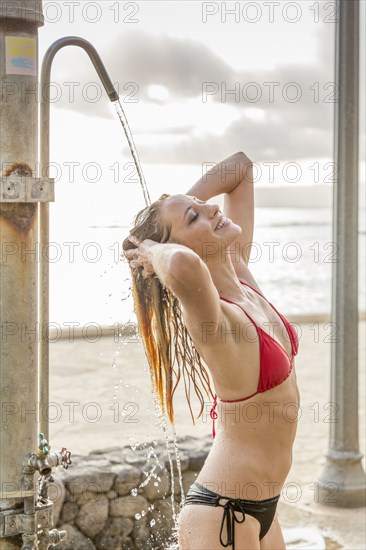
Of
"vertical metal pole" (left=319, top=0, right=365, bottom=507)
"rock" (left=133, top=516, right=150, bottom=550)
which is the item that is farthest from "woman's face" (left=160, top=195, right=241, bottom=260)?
"vertical metal pole" (left=319, top=0, right=365, bottom=507)

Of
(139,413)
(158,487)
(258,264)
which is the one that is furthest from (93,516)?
(258,264)

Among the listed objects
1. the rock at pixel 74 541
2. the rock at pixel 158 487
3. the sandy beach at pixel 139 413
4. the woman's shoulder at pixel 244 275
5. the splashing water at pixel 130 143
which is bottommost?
the sandy beach at pixel 139 413

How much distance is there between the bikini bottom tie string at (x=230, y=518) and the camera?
2203 mm

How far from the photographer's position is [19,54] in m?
2.58

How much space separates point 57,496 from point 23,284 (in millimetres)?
1542

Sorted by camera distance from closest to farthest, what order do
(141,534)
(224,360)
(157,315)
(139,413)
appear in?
1. (224,360)
2. (157,315)
3. (141,534)
4. (139,413)

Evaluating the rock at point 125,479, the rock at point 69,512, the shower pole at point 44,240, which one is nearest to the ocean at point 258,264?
the rock at point 125,479

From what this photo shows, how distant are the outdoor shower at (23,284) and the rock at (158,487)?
1.43 meters

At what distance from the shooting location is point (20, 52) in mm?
2584

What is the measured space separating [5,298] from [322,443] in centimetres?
452

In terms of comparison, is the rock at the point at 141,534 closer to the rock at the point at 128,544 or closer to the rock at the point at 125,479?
the rock at the point at 128,544

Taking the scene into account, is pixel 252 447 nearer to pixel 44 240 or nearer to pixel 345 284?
pixel 44 240

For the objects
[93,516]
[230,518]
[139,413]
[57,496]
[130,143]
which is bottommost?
[139,413]

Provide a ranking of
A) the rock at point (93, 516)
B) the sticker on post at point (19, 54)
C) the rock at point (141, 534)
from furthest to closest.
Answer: the rock at point (141, 534) → the rock at point (93, 516) → the sticker on post at point (19, 54)
